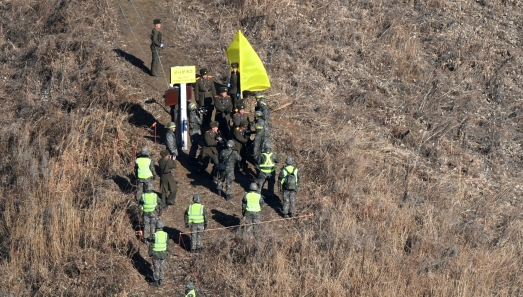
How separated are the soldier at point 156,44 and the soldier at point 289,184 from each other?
574 cm

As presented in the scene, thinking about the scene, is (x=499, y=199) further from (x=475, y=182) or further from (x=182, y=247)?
(x=182, y=247)

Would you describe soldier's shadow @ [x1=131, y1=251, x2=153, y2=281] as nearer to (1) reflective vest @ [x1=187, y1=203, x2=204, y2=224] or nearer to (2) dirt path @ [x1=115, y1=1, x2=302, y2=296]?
(2) dirt path @ [x1=115, y1=1, x2=302, y2=296]

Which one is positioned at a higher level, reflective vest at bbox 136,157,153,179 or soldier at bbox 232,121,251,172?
soldier at bbox 232,121,251,172

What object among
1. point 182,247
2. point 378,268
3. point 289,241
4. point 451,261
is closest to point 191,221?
point 182,247

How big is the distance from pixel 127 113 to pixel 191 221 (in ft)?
18.0

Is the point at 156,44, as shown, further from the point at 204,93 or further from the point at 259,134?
the point at 259,134

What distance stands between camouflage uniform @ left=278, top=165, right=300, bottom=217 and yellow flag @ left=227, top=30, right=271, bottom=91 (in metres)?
3.64

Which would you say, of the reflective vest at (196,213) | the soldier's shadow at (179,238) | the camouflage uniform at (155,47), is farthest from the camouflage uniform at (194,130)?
the reflective vest at (196,213)

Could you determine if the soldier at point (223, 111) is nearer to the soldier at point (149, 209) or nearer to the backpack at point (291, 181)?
the backpack at point (291, 181)

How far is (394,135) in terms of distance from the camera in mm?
24766

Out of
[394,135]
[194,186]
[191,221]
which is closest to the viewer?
[191,221]

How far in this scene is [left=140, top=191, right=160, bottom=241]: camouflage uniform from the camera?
60.6 ft

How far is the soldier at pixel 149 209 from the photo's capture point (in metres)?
18.5

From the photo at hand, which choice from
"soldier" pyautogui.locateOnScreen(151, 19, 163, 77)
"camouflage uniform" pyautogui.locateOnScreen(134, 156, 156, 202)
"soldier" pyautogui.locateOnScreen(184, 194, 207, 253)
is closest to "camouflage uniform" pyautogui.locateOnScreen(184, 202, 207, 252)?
"soldier" pyautogui.locateOnScreen(184, 194, 207, 253)
